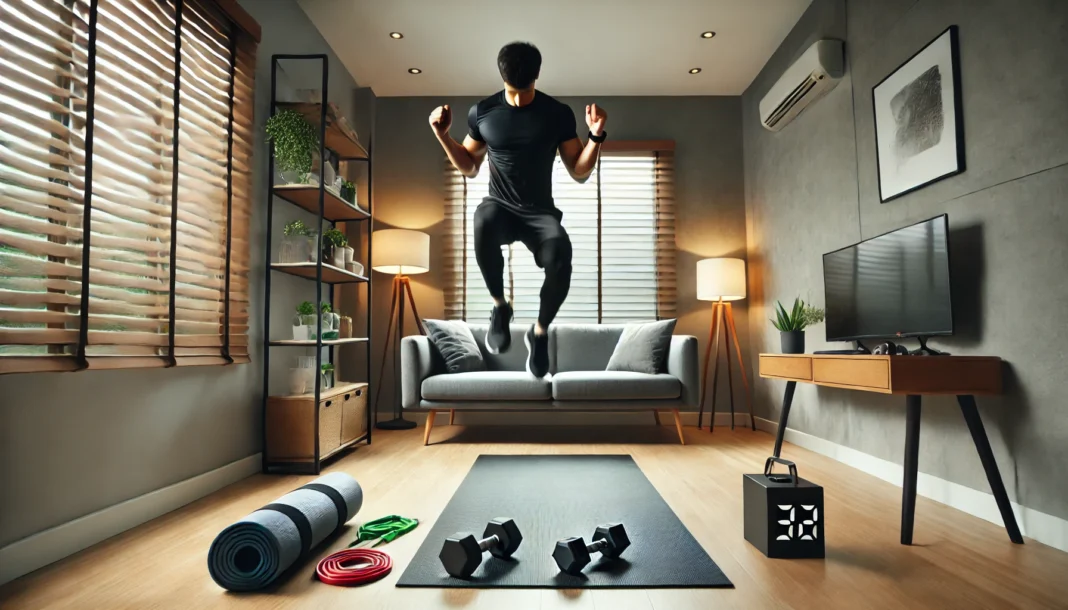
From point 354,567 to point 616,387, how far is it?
247 centimetres

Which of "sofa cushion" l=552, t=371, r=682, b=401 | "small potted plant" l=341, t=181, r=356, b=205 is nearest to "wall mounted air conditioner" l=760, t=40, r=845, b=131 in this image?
"sofa cushion" l=552, t=371, r=682, b=401

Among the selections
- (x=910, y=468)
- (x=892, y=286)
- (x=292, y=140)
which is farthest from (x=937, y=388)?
(x=292, y=140)

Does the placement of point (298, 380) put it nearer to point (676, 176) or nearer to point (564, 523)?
point (564, 523)

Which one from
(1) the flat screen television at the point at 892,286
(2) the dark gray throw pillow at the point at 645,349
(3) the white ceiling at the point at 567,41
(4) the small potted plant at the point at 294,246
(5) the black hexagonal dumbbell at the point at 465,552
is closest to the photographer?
(5) the black hexagonal dumbbell at the point at 465,552

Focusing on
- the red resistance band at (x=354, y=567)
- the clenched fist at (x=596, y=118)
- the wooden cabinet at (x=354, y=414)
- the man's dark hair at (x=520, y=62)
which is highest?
the man's dark hair at (x=520, y=62)

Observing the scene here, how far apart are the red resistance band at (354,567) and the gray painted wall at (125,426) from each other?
3.13ft

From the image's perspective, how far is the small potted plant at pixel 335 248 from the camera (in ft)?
11.9

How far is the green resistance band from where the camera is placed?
6.89ft

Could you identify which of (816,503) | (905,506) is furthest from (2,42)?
(905,506)

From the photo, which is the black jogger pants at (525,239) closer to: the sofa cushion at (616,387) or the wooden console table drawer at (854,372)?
the wooden console table drawer at (854,372)

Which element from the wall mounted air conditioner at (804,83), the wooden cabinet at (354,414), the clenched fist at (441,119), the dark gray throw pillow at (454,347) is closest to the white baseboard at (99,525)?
the wooden cabinet at (354,414)

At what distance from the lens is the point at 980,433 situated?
2125 millimetres

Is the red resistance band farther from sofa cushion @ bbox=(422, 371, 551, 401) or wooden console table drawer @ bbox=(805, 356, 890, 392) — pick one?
sofa cushion @ bbox=(422, 371, 551, 401)

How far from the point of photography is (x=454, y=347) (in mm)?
4391
